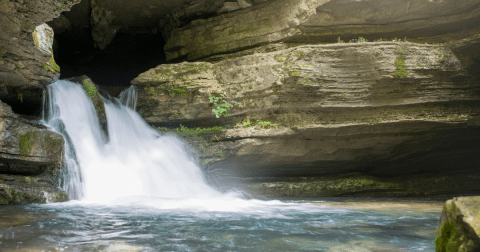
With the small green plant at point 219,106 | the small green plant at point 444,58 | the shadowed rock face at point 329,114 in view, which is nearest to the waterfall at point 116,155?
the shadowed rock face at point 329,114

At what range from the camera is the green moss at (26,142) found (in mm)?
5953

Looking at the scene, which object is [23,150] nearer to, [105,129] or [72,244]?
[105,129]

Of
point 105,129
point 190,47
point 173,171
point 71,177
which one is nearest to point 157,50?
point 190,47

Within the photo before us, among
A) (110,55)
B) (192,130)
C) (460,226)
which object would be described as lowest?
(460,226)

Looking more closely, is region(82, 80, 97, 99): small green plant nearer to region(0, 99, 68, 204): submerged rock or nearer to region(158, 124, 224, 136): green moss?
region(0, 99, 68, 204): submerged rock

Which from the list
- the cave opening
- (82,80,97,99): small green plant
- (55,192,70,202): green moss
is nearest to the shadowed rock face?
(82,80,97,99): small green plant

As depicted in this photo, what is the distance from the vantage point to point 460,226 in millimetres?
1916

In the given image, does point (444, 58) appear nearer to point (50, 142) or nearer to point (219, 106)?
point (219, 106)

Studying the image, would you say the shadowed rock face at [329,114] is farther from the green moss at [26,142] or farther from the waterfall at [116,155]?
the green moss at [26,142]

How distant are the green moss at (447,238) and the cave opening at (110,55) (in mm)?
13520

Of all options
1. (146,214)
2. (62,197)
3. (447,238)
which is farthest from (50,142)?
(447,238)

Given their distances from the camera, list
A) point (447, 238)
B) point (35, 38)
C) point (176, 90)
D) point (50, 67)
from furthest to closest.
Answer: point (176, 90)
point (50, 67)
point (35, 38)
point (447, 238)

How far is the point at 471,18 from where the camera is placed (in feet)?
27.8

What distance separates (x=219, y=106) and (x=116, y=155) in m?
3.27
